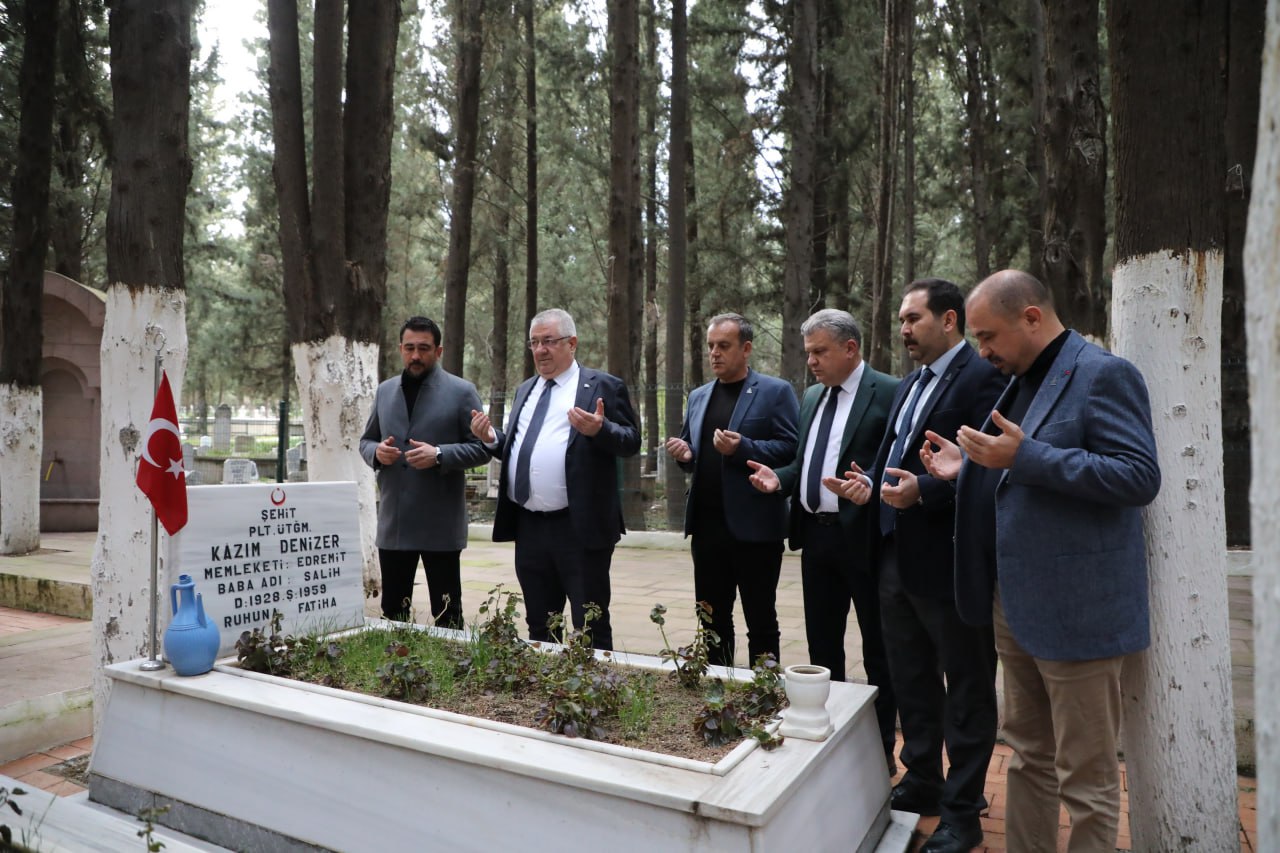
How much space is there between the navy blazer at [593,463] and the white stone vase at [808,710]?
1624 mm

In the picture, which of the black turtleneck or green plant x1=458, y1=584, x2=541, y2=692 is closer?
green plant x1=458, y1=584, x2=541, y2=692

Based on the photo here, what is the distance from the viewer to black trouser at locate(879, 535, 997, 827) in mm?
3158

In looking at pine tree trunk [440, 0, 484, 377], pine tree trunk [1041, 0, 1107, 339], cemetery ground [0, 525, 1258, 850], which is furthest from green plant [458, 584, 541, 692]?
pine tree trunk [440, 0, 484, 377]

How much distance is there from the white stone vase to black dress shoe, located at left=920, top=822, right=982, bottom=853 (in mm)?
613

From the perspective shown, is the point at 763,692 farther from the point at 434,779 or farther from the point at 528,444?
the point at 528,444

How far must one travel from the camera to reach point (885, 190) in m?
14.8

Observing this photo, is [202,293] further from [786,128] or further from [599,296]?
[786,128]

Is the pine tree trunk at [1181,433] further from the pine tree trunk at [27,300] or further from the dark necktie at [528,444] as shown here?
the pine tree trunk at [27,300]

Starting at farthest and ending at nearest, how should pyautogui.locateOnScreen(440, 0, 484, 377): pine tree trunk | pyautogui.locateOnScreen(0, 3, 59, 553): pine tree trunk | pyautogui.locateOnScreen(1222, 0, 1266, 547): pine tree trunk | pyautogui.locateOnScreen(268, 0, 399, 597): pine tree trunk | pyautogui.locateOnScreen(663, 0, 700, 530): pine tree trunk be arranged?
pyautogui.locateOnScreen(440, 0, 484, 377): pine tree trunk, pyautogui.locateOnScreen(663, 0, 700, 530): pine tree trunk, pyautogui.locateOnScreen(0, 3, 59, 553): pine tree trunk, pyautogui.locateOnScreen(1222, 0, 1266, 547): pine tree trunk, pyautogui.locateOnScreen(268, 0, 399, 597): pine tree trunk

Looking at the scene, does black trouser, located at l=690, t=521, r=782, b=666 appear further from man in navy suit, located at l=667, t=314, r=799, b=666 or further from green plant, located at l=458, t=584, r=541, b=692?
green plant, located at l=458, t=584, r=541, b=692

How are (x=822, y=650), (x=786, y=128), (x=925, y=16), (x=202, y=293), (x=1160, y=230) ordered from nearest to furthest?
1. (x=1160, y=230)
2. (x=822, y=650)
3. (x=925, y=16)
4. (x=786, y=128)
5. (x=202, y=293)

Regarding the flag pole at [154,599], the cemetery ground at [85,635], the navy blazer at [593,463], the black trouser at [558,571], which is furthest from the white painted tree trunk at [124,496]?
the black trouser at [558,571]

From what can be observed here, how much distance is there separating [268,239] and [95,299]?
987 centimetres

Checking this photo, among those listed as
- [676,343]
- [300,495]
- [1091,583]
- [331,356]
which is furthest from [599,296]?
[1091,583]
